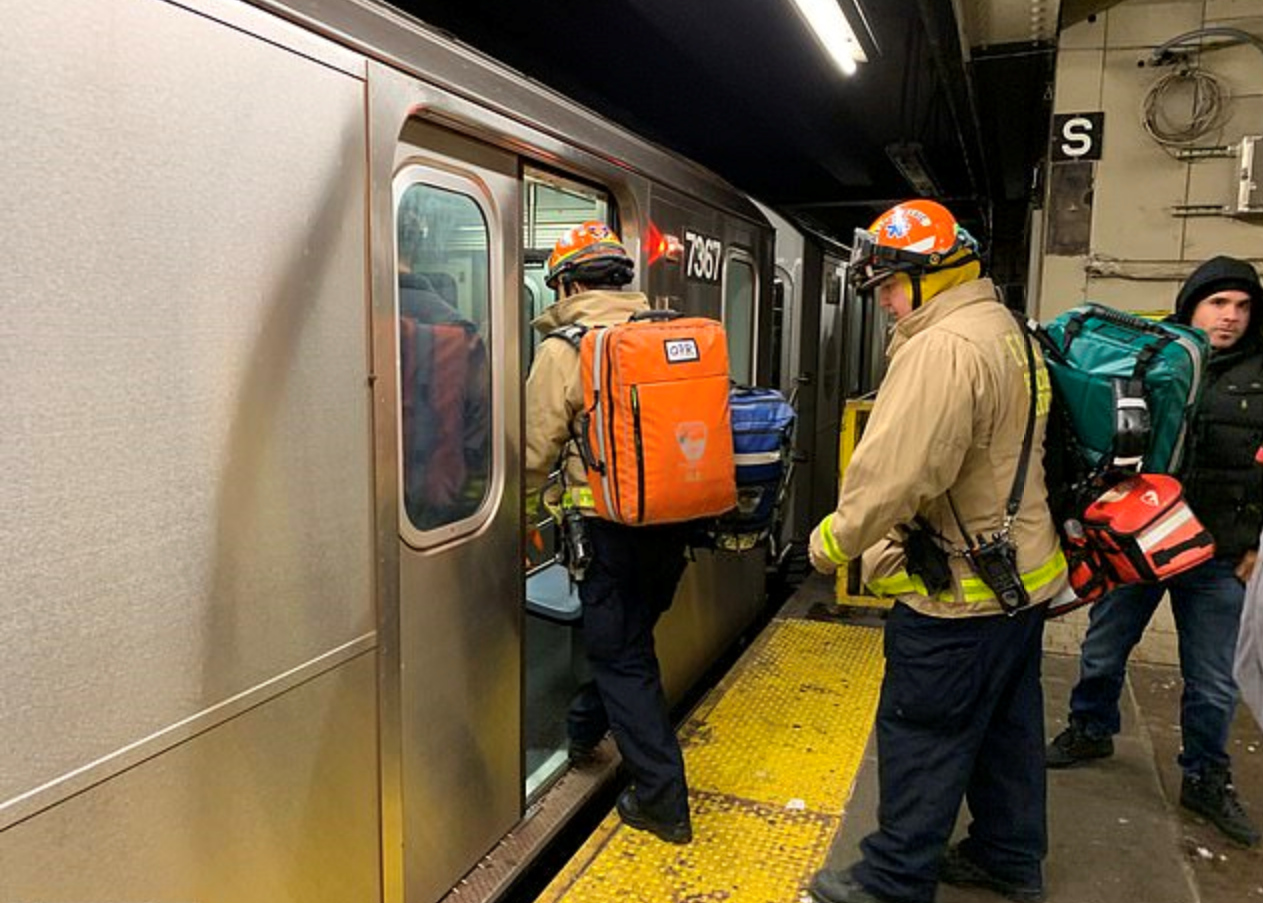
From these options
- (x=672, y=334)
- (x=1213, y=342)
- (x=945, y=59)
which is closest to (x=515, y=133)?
(x=672, y=334)

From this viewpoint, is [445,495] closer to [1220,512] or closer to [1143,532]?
[1143,532]

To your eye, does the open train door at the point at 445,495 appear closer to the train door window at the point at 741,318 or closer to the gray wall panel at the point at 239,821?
the gray wall panel at the point at 239,821

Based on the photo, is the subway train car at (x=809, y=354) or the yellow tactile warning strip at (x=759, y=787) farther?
the subway train car at (x=809, y=354)

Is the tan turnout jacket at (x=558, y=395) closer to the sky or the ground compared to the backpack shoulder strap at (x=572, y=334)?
closer to the ground

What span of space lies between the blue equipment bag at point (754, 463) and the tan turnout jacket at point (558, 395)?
1.48ft

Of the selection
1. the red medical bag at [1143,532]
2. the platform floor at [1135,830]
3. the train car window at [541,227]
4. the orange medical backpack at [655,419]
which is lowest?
the platform floor at [1135,830]

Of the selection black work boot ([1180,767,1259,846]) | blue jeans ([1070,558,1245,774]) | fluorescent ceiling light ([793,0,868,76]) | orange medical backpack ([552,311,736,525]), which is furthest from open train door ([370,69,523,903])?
black work boot ([1180,767,1259,846])

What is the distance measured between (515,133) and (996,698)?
183 cm

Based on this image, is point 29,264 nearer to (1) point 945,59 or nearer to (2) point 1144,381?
(2) point 1144,381

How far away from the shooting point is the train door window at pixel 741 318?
442 centimetres

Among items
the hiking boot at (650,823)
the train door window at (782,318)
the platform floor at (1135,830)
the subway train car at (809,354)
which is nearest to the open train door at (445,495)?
the hiking boot at (650,823)

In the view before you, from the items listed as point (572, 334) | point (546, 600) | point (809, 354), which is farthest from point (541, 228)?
point (572, 334)

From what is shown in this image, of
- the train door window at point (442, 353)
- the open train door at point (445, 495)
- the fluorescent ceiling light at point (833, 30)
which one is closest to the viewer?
the open train door at point (445, 495)

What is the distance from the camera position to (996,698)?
7.43ft
